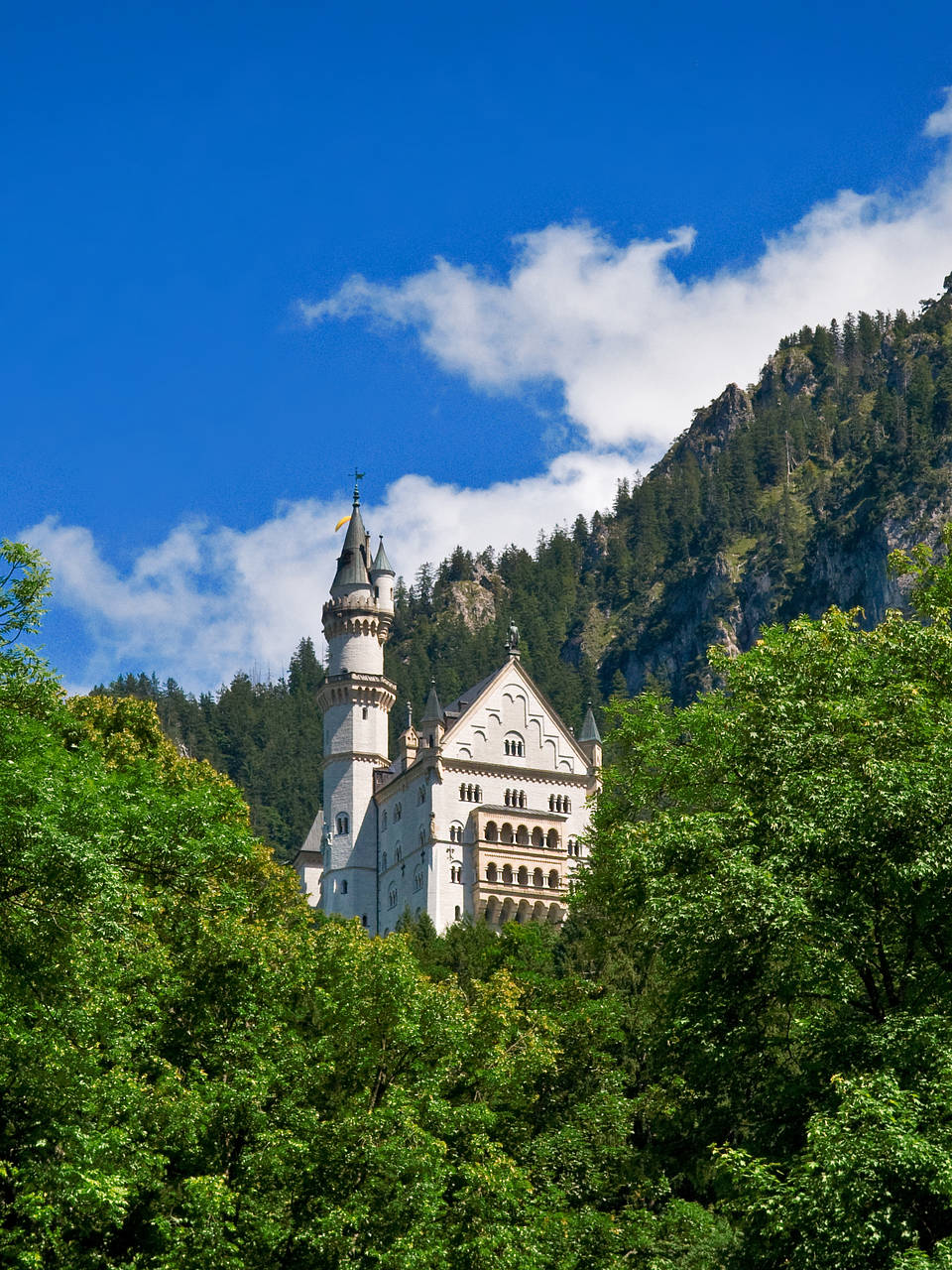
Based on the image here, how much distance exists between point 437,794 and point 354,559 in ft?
70.6

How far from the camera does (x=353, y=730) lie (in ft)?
400

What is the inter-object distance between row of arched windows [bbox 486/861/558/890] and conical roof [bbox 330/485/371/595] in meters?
23.6

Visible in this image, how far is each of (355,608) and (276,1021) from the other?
285 ft

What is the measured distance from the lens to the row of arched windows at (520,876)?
367 feet

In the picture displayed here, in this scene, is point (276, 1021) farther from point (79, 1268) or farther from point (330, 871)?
point (330, 871)

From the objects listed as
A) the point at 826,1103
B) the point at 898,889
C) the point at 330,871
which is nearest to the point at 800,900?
the point at 898,889

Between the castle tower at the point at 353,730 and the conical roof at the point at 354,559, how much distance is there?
69mm

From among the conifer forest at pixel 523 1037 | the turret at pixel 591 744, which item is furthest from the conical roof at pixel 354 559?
the conifer forest at pixel 523 1037

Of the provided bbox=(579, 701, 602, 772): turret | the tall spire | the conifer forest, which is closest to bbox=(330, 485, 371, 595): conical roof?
the tall spire

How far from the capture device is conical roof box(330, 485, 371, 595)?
125062mm

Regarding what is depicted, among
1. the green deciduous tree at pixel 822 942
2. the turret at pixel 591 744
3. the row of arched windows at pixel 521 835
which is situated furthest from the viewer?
the turret at pixel 591 744

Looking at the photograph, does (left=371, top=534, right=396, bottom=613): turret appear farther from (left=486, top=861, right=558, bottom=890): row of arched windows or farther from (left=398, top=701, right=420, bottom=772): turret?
(left=486, top=861, right=558, bottom=890): row of arched windows

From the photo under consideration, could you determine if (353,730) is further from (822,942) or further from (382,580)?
(822,942)

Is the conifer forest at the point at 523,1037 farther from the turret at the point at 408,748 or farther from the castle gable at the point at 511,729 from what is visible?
the turret at the point at 408,748
